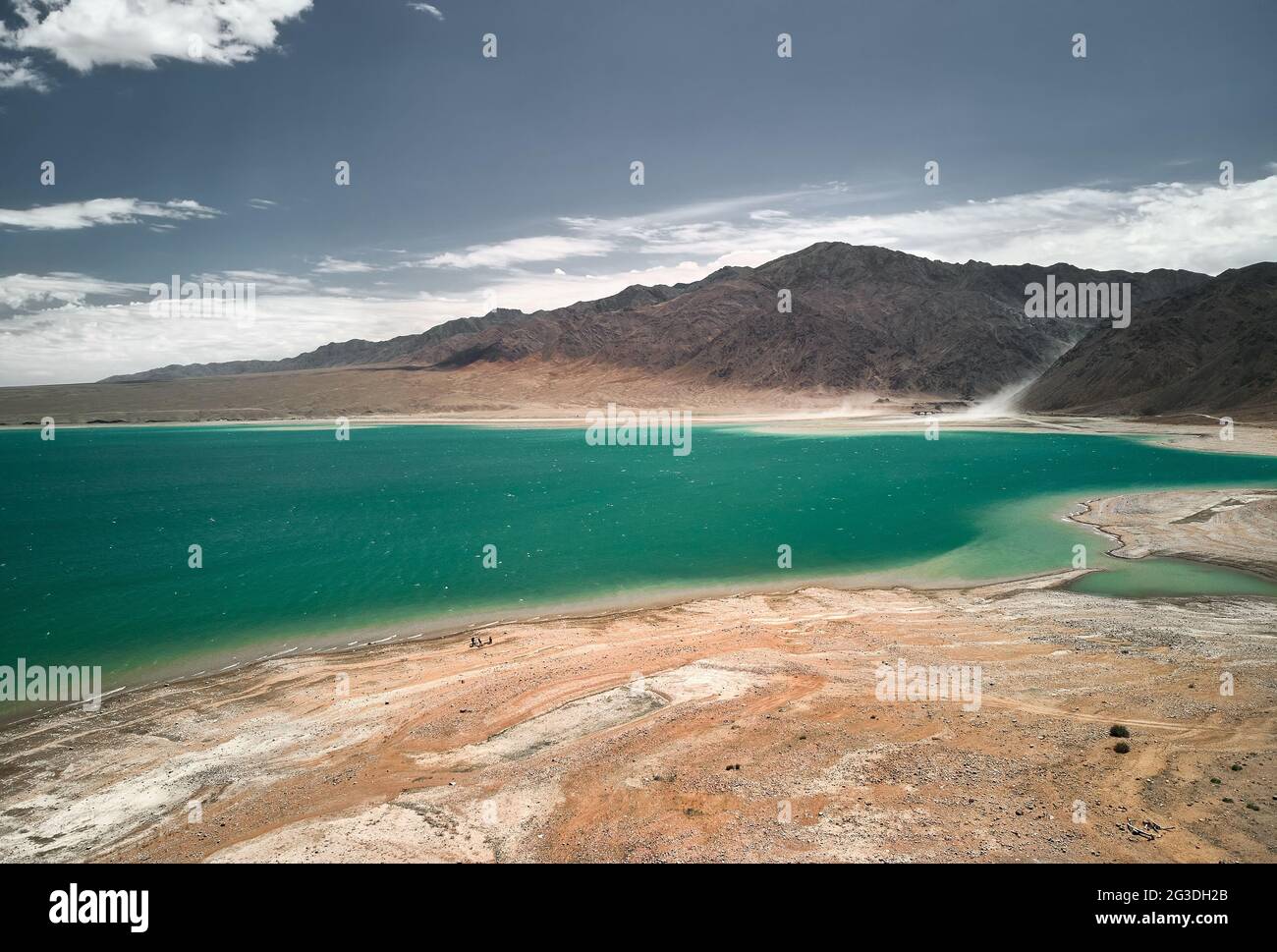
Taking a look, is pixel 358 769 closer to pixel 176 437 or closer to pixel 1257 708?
pixel 1257 708

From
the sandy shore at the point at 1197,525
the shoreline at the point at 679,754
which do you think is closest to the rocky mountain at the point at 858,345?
the sandy shore at the point at 1197,525

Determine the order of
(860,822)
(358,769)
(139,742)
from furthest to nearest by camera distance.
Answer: (139,742)
(358,769)
(860,822)

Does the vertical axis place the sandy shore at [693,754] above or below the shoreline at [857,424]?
below

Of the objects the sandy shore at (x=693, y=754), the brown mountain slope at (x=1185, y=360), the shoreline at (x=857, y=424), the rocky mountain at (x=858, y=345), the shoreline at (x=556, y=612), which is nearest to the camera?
the sandy shore at (x=693, y=754)

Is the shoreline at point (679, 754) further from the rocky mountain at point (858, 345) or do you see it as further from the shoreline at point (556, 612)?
the rocky mountain at point (858, 345)

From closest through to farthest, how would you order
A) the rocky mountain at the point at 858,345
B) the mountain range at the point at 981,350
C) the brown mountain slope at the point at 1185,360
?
the brown mountain slope at the point at 1185,360
the mountain range at the point at 981,350
the rocky mountain at the point at 858,345

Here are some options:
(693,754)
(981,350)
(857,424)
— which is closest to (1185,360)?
(857,424)

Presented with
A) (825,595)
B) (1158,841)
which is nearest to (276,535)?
(825,595)
